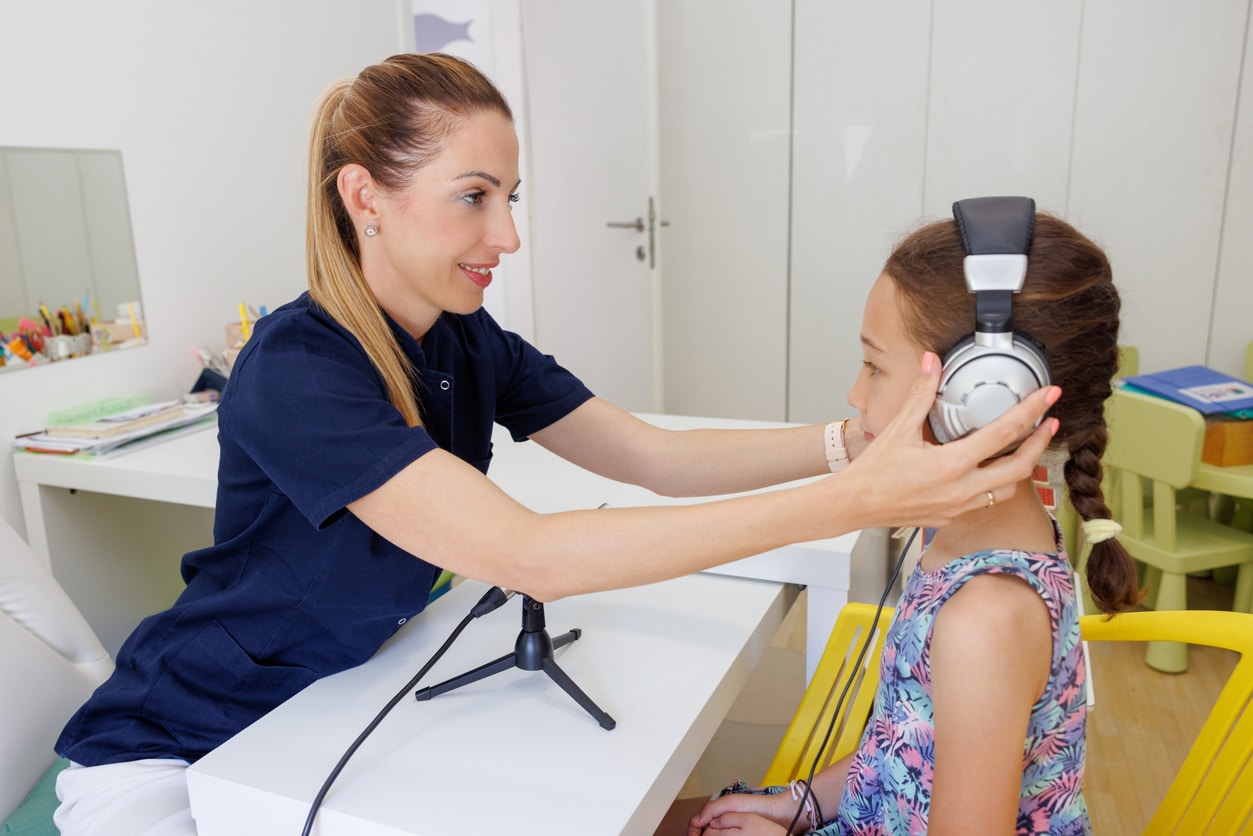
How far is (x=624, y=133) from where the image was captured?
3473 millimetres

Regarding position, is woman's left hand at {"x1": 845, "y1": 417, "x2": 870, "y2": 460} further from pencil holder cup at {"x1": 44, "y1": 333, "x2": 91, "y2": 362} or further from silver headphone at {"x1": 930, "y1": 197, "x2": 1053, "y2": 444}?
pencil holder cup at {"x1": 44, "y1": 333, "x2": 91, "y2": 362}

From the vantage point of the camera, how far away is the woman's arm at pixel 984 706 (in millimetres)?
771

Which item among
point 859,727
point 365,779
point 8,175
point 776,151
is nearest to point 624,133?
point 776,151

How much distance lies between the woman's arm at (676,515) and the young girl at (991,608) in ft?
0.21

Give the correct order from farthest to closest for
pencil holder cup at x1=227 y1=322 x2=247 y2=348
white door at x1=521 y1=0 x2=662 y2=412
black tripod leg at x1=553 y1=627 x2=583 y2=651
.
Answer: white door at x1=521 y1=0 x2=662 y2=412, pencil holder cup at x1=227 y1=322 x2=247 y2=348, black tripod leg at x1=553 y1=627 x2=583 y2=651

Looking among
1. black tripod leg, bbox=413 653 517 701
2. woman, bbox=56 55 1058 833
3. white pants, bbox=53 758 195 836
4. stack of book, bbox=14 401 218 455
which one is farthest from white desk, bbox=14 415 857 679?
white pants, bbox=53 758 195 836

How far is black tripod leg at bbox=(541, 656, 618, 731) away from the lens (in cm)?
90

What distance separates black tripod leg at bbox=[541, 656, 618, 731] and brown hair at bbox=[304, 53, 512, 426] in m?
0.31

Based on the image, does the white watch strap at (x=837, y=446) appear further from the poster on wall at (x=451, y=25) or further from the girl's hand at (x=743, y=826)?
the poster on wall at (x=451, y=25)

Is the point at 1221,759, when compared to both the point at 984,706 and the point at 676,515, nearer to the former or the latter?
the point at 984,706

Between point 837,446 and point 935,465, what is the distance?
46 cm

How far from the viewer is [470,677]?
3.23 ft

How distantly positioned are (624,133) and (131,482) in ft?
7.41

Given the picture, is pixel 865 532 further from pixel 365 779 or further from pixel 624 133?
pixel 624 133
